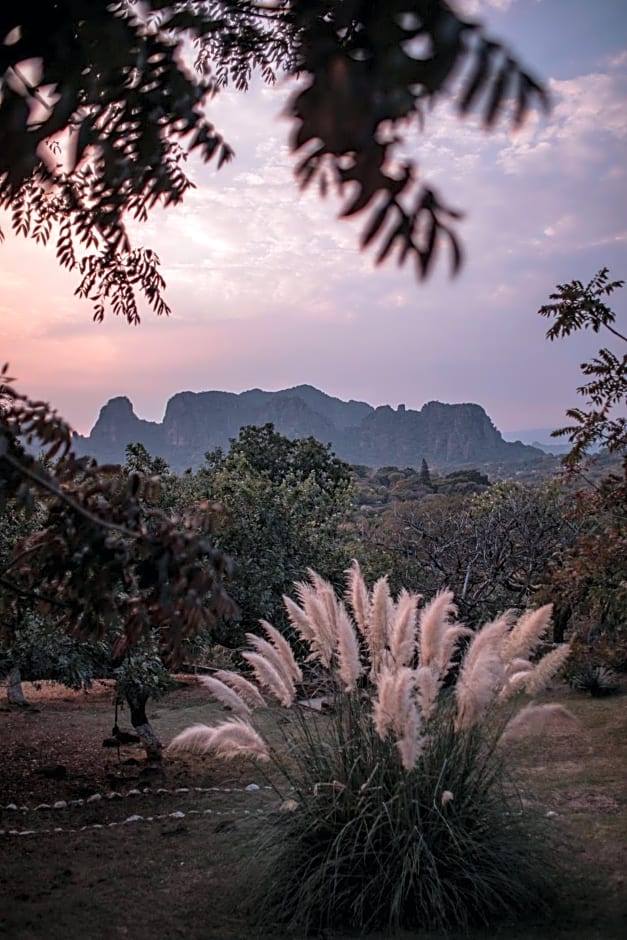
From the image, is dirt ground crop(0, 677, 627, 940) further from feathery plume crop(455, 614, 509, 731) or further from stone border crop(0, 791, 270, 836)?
feathery plume crop(455, 614, 509, 731)

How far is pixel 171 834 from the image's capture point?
5.38m

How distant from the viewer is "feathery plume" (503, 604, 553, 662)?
401 cm

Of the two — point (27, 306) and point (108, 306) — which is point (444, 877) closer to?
point (108, 306)

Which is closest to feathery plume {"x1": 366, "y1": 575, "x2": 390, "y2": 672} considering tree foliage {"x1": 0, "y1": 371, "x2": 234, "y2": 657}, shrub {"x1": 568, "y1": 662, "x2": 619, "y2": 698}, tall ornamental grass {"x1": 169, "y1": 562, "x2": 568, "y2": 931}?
tall ornamental grass {"x1": 169, "y1": 562, "x2": 568, "y2": 931}

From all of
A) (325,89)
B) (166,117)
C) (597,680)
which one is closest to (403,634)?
(166,117)

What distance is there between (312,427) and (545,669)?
444 feet

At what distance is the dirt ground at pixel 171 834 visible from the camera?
151 inches

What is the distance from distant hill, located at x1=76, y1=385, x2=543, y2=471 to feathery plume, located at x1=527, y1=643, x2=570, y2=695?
125799 mm

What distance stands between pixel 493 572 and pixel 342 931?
8.43m

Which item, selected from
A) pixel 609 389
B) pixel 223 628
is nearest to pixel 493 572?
pixel 223 628

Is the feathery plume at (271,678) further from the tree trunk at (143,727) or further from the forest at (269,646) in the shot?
the tree trunk at (143,727)

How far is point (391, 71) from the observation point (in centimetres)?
113

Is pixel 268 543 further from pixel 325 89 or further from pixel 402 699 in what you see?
pixel 325 89

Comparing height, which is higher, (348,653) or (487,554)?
(487,554)
